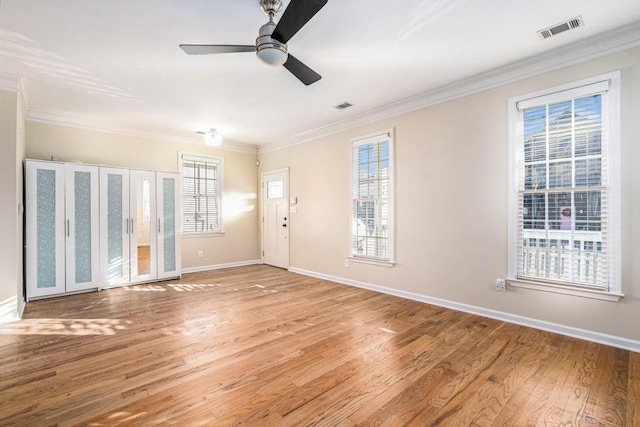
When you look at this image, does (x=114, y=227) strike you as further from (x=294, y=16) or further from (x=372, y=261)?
(x=294, y=16)

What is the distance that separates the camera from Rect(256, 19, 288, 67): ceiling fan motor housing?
84.0 inches

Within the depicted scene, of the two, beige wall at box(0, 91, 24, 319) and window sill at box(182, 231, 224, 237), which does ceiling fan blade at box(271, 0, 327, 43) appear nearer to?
beige wall at box(0, 91, 24, 319)

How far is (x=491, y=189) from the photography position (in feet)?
11.1

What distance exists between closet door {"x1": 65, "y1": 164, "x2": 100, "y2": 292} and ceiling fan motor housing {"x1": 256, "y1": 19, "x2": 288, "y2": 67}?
3854 mm

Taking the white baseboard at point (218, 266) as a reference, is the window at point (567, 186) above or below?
above

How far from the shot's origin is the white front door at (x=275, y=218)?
20.6 ft

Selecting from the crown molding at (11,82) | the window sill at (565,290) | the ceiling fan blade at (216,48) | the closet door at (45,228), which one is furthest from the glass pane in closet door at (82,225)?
the window sill at (565,290)

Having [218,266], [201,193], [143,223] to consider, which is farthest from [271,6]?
[218,266]

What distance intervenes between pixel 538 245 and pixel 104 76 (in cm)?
511

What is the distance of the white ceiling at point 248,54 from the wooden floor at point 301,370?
2.77 meters

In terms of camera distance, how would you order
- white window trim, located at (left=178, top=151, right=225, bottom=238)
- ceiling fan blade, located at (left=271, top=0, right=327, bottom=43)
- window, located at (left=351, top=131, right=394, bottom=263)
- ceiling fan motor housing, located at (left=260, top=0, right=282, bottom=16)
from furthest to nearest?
white window trim, located at (left=178, top=151, right=225, bottom=238) < window, located at (left=351, top=131, right=394, bottom=263) < ceiling fan motor housing, located at (left=260, top=0, right=282, bottom=16) < ceiling fan blade, located at (left=271, top=0, right=327, bottom=43)

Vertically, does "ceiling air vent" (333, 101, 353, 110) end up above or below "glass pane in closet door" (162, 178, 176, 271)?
above

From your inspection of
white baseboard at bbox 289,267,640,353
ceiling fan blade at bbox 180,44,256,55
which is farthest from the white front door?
ceiling fan blade at bbox 180,44,256,55

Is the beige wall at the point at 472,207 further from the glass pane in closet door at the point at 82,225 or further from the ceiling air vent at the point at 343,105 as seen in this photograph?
the glass pane in closet door at the point at 82,225
